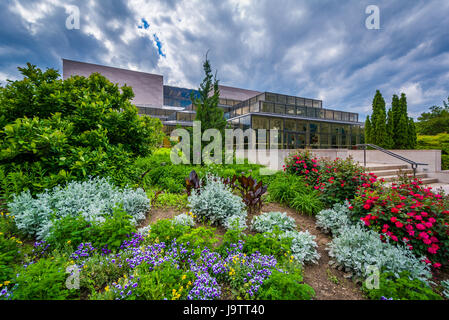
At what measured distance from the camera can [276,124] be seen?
15.3 metres

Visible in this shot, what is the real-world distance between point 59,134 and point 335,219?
17.5 ft

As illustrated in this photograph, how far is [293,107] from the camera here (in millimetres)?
16328

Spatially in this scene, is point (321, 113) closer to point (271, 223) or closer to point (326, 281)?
point (271, 223)

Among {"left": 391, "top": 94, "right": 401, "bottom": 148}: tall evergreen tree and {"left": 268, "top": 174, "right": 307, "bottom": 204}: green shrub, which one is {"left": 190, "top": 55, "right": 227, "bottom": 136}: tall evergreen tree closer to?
{"left": 268, "top": 174, "right": 307, "bottom": 204}: green shrub

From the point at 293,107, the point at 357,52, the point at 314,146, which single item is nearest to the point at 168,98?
the point at 293,107

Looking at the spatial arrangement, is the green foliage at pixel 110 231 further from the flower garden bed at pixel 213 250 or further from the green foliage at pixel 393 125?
the green foliage at pixel 393 125

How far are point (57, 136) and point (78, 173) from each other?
2.45ft

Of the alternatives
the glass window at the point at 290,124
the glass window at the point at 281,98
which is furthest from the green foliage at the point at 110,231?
the glass window at the point at 281,98

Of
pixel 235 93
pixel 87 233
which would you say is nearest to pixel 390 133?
pixel 87 233

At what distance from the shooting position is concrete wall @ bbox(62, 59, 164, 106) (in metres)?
28.7

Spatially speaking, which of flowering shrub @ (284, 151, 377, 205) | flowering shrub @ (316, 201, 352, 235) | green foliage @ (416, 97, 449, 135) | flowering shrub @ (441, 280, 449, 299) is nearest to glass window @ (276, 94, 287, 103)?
flowering shrub @ (284, 151, 377, 205)

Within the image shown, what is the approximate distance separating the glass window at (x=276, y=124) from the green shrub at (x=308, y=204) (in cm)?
1200

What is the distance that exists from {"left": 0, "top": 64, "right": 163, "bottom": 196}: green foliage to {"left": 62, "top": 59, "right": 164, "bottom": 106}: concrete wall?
28.8 m
